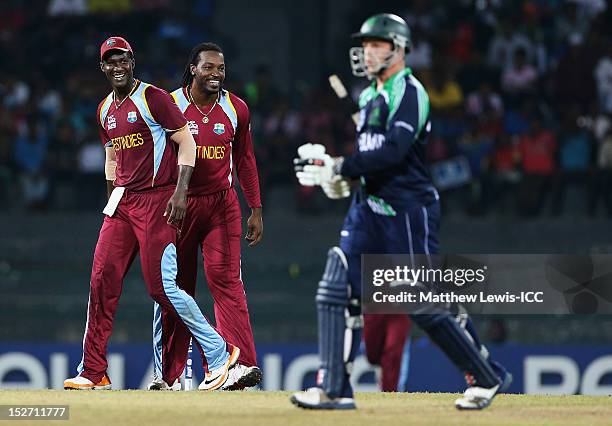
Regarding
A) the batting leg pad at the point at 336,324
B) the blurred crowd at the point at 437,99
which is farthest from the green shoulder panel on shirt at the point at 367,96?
the blurred crowd at the point at 437,99

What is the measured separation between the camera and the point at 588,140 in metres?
16.2

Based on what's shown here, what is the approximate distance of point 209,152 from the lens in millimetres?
9234

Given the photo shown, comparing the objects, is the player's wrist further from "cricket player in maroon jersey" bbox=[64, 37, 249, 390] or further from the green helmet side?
"cricket player in maroon jersey" bbox=[64, 37, 249, 390]

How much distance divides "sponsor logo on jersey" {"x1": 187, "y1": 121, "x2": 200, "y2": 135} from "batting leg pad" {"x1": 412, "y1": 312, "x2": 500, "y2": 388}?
261cm

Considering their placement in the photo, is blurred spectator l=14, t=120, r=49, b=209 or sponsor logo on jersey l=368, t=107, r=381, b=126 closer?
sponsor logo on jersey l=368, t=107, r=381, b=126

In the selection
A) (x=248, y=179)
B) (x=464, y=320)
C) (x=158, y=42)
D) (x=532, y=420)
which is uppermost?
(x=158, y=42)

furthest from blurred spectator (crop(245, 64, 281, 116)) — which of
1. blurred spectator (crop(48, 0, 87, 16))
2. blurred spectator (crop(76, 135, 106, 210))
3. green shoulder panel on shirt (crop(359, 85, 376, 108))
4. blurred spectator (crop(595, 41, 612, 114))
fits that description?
green shoulder panel on shirt (crop(359, 85, 376, 108))

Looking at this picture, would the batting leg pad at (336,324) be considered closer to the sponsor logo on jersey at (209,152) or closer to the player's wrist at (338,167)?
the player's wrist at (338,167)

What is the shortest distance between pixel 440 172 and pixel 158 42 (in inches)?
184

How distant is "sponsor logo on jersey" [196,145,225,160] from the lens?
922 centimetres

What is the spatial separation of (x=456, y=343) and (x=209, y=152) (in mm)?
2703

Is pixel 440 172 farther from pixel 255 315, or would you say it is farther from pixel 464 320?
pixel 464 320

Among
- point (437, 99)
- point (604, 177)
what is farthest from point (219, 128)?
point (437, 99)

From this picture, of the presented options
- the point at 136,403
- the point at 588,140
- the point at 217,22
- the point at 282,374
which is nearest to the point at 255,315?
the point at 282,374
